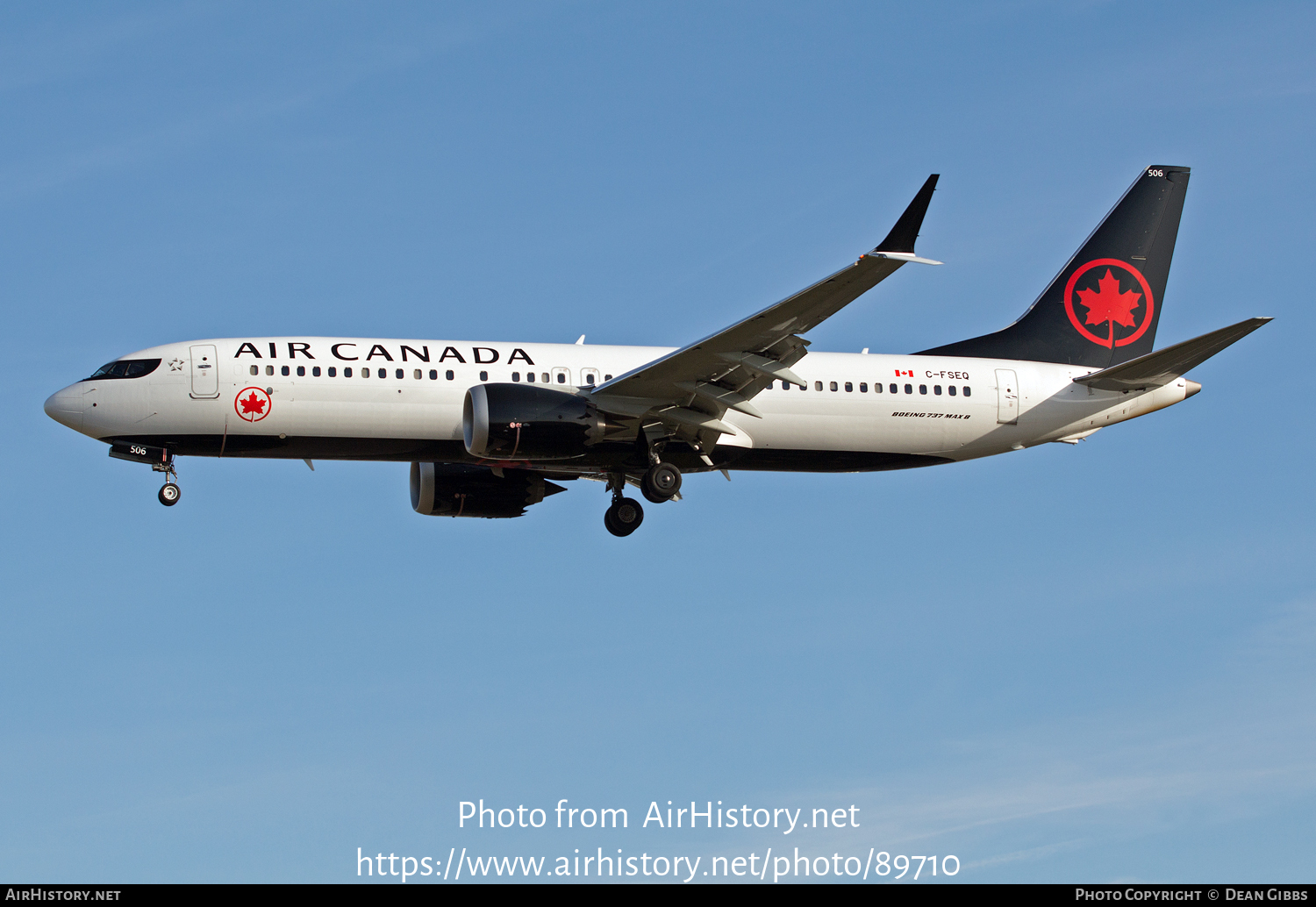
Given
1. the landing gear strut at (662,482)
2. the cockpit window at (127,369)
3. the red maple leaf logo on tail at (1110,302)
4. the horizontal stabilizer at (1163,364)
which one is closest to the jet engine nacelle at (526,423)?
the landing gear strut at (662,482)

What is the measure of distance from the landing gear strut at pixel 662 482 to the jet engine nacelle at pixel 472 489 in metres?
4.67

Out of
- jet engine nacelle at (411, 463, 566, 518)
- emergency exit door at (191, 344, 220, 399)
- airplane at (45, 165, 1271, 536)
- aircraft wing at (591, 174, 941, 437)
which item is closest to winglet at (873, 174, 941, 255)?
aircraft wing at (591, 174, 941, 437)

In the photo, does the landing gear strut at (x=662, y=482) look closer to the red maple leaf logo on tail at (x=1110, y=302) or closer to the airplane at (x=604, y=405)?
the airplane at (x=604, y=405)

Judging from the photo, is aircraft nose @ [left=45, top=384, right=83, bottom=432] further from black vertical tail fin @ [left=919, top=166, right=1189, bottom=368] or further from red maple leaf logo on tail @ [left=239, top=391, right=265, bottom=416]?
black vertical tail fin @ [left=919, top=166, right=1189, bottom=368]

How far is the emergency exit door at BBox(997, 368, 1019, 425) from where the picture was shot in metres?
40.5

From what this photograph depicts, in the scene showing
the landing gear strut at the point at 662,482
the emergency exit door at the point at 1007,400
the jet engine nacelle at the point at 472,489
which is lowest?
the landing gear strut at the point at 662,482

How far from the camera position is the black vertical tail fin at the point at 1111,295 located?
4269 cm

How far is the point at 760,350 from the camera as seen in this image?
35.2m

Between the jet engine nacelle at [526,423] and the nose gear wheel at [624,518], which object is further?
the nose gear wheel at [624,518]

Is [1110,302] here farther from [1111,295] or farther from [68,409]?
[68,409]

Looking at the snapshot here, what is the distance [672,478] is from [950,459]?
24.6 feet

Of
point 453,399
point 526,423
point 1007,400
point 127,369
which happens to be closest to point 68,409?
point 127,369

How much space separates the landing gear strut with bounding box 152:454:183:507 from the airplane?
28 mm
